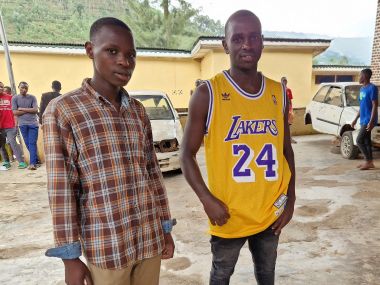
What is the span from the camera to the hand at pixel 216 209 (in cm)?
148

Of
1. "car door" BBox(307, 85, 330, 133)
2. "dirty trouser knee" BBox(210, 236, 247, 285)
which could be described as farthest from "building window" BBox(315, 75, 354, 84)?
"dirty trouser knee" BBox(210, 236, 247, 285)

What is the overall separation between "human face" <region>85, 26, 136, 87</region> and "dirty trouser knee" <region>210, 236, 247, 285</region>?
0.98 m

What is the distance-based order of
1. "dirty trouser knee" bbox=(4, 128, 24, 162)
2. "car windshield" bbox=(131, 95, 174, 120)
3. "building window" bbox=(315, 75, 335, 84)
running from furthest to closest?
"building window" bbox=(315, 75, 335, 84) < "dirty trouser knee" bbox=(4, 128, 24, 162) < "car windshield" bbox=(131, 95, 174, 120)

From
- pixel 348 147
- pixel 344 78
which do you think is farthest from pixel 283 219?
pixel 344 78

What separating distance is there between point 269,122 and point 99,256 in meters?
1.04

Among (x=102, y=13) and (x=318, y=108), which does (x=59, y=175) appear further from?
(x=102, y=13)

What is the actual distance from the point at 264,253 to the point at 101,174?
1.05 m

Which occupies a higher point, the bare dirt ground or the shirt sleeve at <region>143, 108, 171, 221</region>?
the shirt sleeve at <region>143, 108, 171, 221</region>

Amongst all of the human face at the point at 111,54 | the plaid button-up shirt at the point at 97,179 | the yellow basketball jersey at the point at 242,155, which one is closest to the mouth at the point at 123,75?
the human face at the point at 111,54

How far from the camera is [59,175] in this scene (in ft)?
3.81

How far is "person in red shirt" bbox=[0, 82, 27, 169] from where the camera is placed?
6574mm

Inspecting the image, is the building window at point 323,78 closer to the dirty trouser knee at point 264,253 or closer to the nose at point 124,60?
the dirty trouser knee at point 264,253

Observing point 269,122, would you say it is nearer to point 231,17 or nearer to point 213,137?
point 213,137

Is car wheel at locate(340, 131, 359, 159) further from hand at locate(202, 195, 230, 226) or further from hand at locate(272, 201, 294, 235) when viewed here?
hand at locate(202, 195, 230, 226)
